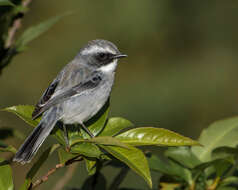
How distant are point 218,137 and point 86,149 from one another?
122 centimetres

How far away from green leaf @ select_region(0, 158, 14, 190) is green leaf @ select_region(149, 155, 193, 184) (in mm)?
1050

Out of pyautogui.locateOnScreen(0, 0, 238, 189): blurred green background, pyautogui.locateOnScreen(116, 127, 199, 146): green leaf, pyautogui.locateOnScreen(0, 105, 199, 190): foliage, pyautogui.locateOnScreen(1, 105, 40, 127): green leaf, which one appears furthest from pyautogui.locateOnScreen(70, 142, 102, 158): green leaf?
pyautogui.locateOnScreen(0, 0, 238, 189): blurred green background

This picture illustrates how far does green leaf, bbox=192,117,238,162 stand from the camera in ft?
11.5

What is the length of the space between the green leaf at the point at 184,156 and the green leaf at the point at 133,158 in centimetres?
63

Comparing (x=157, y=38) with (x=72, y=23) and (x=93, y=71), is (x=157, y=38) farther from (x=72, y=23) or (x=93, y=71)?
(x=93, y=71)

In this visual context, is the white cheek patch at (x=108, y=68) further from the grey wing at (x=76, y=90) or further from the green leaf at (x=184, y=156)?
the green leaf at (x=184, y=156)

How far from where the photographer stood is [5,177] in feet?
9.34

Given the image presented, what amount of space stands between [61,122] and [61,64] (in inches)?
270

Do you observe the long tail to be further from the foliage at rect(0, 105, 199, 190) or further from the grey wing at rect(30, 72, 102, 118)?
the foliage at rect(0, 105, 199, 190)

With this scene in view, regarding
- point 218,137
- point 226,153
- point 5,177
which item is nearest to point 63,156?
point 5,177

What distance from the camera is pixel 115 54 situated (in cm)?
511

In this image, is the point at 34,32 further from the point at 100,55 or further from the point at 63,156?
the point at 63,156

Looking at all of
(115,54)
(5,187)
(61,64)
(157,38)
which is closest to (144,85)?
(157,38)

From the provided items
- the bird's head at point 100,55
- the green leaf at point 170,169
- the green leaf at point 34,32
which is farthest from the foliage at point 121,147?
the bird's head at point 100,55
